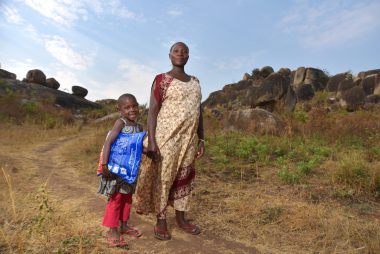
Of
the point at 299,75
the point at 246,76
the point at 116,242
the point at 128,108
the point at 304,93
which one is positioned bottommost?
the point at 116,242

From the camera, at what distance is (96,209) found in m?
4.09

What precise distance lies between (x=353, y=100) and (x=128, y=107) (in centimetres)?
1811

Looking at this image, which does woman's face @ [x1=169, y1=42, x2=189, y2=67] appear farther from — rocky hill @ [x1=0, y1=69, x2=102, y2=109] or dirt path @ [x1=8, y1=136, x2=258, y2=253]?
rocky hill @ [x1=0, y1=69, x2=102, y2=109]

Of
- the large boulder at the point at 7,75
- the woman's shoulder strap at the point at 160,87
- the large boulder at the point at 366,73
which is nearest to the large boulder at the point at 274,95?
the woman's shoulder strap at the point at 160,87

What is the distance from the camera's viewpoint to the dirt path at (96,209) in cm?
307

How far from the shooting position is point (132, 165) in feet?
9.80

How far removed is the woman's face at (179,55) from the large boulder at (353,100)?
17410 millimetres

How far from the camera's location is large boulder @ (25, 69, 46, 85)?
23.4 m

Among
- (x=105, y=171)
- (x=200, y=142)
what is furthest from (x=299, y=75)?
(x=105, y=171)

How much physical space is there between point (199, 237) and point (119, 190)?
918 millimetres

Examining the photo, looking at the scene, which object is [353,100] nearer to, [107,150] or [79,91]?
[79,91]

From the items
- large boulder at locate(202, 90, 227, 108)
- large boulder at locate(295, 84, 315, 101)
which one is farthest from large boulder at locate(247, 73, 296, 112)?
large boulder at locate(202, 90, 227, 108)

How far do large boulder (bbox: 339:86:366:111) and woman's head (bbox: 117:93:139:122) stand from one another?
1777 centimetres

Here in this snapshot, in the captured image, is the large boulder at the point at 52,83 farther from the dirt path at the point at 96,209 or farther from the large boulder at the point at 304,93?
the dirt path at the point at 96,209
